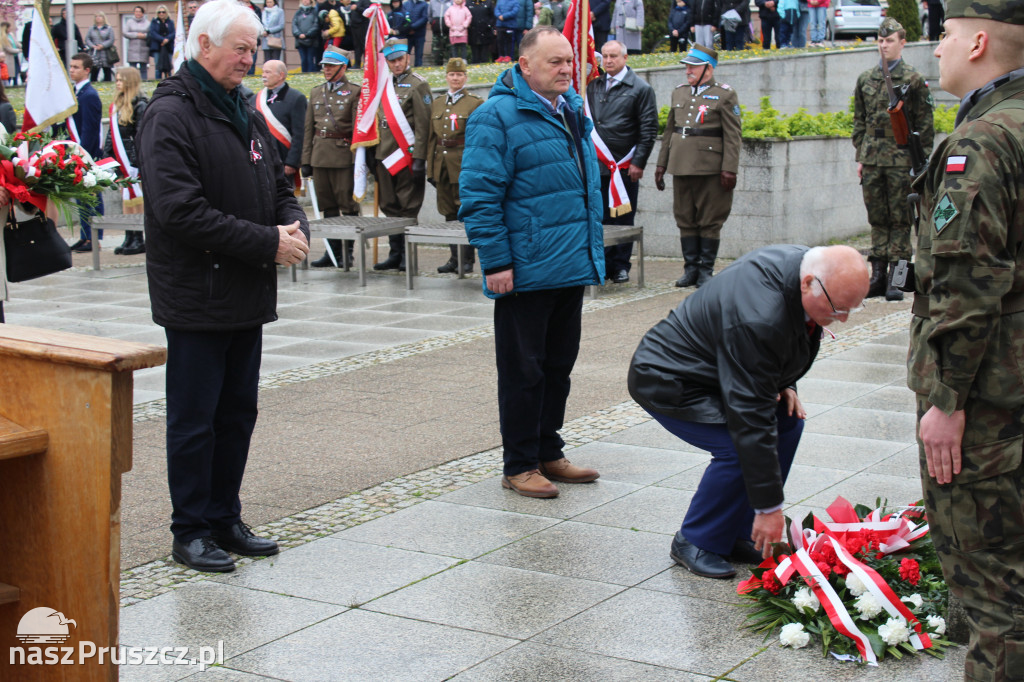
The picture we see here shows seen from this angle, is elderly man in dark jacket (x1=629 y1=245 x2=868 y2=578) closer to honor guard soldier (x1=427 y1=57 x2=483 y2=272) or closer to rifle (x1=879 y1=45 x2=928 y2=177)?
rifle (x1=879 y1=45 x2=928 y2=177)

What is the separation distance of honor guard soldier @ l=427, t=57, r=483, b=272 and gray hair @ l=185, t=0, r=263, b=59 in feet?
25.3

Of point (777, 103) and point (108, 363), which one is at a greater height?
point (777, 103)

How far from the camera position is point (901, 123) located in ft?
32.9

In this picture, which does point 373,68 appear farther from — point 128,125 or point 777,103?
point 777,103

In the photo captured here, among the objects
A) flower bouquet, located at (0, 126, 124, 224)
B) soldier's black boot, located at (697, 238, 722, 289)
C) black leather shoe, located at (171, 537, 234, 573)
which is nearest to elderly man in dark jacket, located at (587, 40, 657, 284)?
soldier's black boot, located at (697, 238, 722, 289)

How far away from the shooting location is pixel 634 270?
1280 centimetres

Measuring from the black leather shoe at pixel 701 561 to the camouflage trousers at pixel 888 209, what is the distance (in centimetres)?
662

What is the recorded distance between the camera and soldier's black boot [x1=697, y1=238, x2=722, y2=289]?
1161 cm

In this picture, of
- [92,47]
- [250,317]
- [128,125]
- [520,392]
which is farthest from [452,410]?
[92,47]

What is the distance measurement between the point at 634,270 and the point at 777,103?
955 centimetres

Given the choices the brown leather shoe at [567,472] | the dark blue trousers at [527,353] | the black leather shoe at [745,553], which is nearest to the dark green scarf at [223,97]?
the dark blue trousers at [527,353]

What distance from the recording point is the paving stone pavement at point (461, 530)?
150 inches

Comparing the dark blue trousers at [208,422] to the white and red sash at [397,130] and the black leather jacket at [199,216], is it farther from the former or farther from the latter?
the white and red sash at [397,130]

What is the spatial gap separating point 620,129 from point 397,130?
241 centimetres
